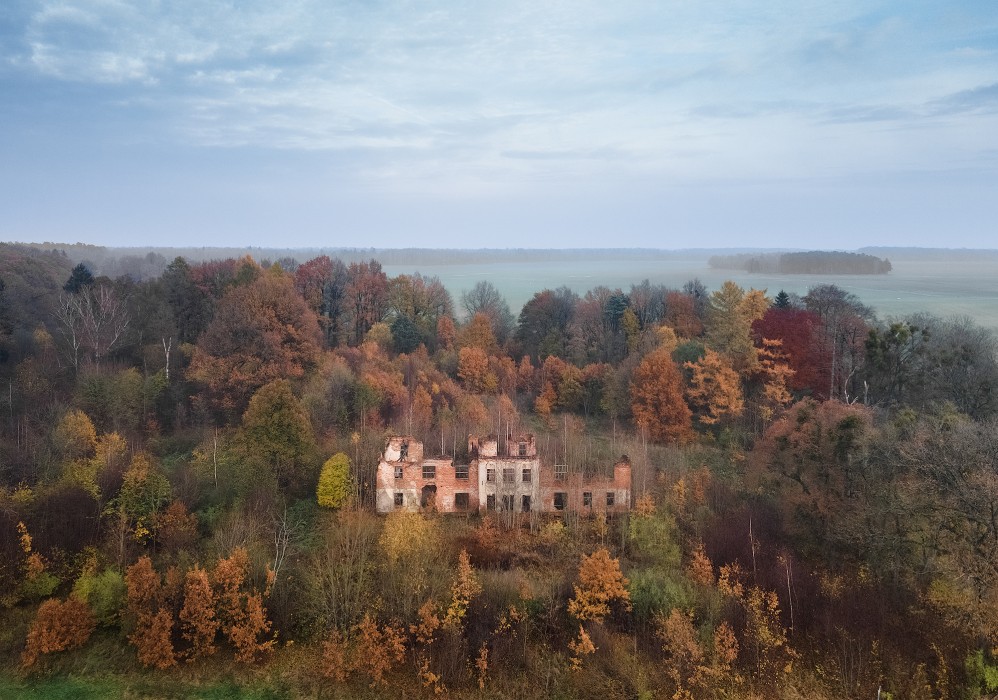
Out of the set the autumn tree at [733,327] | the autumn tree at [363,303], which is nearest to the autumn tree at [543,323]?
the autumn tree at [363,303]

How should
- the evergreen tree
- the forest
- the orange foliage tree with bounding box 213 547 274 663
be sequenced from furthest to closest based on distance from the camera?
the evergreen tree
the orange foliage tree with bounding box 213 547 274 663
the forest

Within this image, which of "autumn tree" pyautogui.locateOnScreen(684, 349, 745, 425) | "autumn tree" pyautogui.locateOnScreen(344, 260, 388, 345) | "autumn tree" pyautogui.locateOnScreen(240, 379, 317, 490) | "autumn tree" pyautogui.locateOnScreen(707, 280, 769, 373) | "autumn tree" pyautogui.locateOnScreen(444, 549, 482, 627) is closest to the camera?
"autumn tree" pyautogui.locateOnScreen(444, 549, 482, 627)

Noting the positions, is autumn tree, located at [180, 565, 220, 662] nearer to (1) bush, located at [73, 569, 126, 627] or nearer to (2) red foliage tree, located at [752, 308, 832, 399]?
(1) bush, located at [73, 569, 126, 627]

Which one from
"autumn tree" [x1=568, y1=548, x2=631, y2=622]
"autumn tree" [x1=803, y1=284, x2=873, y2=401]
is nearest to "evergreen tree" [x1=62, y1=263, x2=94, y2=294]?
"autumn tree" [x1=568, y1=548, x2=631, y2=622]

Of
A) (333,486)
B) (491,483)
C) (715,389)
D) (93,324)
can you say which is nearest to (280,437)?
(333,486)

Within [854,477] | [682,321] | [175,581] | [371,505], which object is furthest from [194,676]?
[682,321]

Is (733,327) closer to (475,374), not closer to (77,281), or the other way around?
(475,374)
